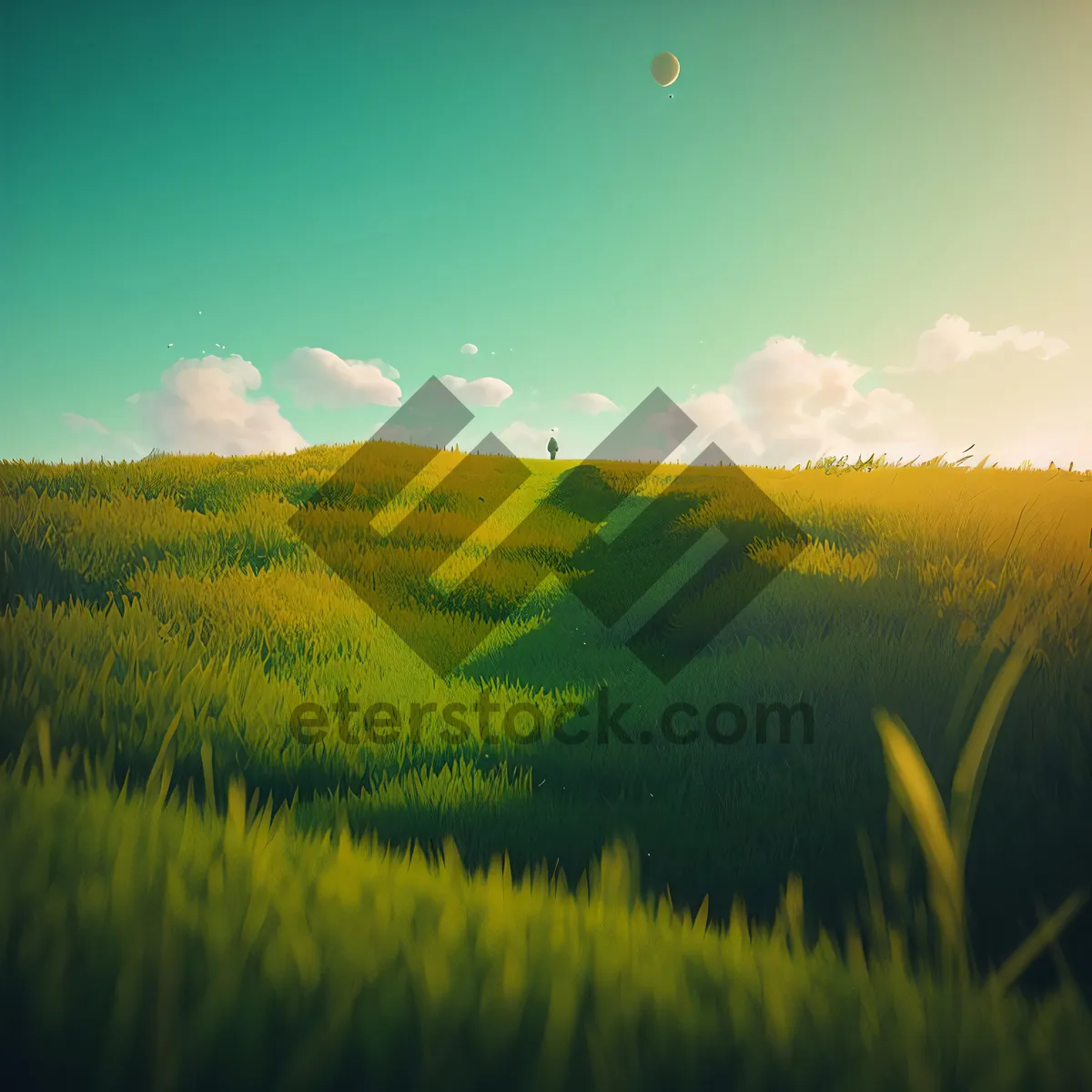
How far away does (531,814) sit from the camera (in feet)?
8.07

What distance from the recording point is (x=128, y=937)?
3.33 ft

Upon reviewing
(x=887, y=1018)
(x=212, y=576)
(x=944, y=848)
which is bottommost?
(x=887, y=1018)

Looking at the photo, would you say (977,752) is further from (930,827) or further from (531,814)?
(531,814)

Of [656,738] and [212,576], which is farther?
[212,576]

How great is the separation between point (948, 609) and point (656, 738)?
1.90 m

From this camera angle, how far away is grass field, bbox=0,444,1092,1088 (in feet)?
3.01

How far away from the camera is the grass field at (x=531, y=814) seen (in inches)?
36.1

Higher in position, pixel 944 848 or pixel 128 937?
pixel 944 848

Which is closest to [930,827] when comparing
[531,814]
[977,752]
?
[977,752]

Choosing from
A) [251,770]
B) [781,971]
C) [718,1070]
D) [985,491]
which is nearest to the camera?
[718,1070]

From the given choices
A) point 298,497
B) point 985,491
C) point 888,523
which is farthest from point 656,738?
point 298,497

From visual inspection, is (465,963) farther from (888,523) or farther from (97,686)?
(888,523)

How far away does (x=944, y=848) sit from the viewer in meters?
0.92

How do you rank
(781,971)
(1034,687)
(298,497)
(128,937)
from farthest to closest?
1. (298,497)
2. (1034,687)
3. (781,971)
4. (128,937)
